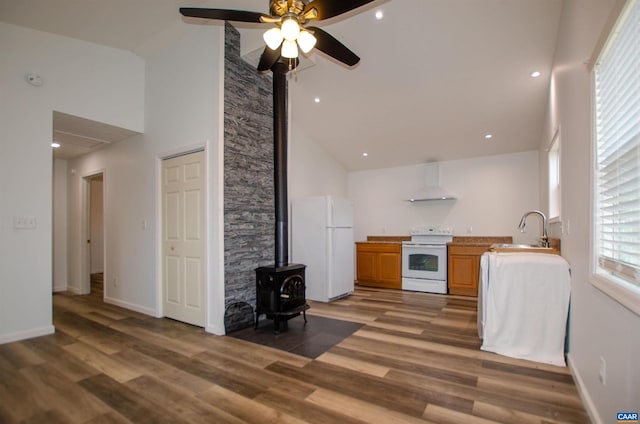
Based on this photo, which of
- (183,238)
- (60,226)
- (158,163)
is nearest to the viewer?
(183,238)

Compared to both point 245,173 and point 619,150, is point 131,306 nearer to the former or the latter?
point 245,173

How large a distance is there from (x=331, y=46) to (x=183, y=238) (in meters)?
2.76

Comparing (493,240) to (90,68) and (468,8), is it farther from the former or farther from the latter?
(90,68)

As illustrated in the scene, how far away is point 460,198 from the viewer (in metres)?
5.66

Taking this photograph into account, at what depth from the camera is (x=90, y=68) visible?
3.85 meters

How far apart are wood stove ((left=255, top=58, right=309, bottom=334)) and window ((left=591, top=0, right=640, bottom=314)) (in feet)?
8.59

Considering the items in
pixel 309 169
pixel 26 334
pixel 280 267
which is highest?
pixel 309 169

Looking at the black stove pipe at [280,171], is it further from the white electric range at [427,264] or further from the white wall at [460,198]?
the white wall at [460,198]

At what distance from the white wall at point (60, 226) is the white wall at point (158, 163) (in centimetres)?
111

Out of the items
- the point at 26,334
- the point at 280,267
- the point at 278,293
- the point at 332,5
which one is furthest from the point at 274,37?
the point at 26,334

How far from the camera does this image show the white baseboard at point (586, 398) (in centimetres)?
171

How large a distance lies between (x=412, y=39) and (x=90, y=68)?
391 centimetres

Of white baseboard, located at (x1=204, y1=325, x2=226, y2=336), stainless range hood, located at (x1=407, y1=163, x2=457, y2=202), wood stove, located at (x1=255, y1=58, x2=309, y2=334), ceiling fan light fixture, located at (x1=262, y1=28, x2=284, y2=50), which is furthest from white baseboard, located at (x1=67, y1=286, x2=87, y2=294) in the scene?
stainless range hood, located at (x1=407, y1=163, x2=457, y2=202)

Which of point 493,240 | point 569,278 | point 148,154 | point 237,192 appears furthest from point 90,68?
point 493,240
